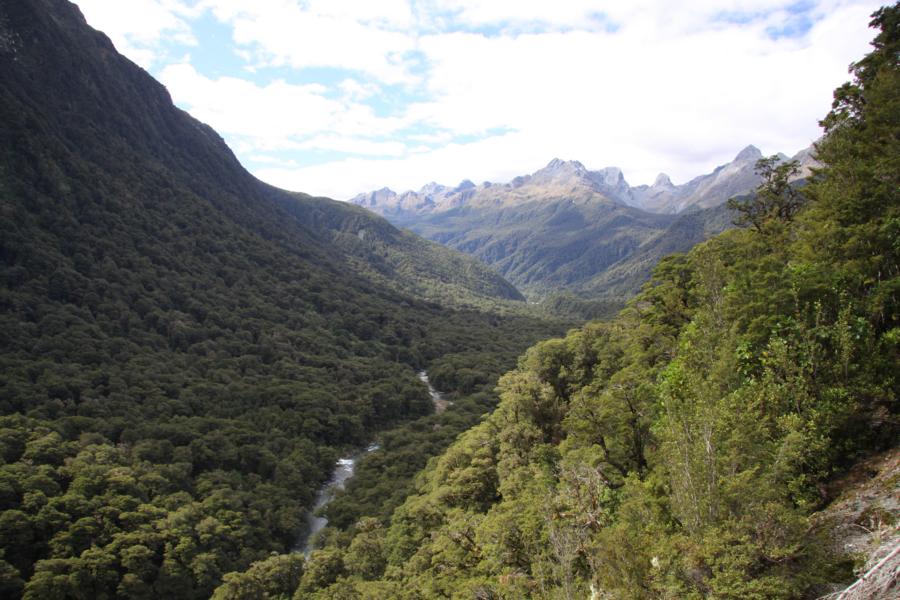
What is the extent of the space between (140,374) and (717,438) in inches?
4824

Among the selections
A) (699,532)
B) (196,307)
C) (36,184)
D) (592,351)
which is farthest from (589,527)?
(36,184)

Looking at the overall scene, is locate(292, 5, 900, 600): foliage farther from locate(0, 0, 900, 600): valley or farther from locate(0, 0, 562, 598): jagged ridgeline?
locate(0, 0, 562, 598): jagged ridgeline

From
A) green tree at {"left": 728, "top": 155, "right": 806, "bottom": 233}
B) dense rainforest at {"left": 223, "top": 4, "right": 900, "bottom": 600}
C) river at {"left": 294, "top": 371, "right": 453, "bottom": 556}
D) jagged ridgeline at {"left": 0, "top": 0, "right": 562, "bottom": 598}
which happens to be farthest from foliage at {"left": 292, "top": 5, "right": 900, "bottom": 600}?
jagged ridgeline at {"left": 0, "top": 0, "right": 562, "bottom": 598}

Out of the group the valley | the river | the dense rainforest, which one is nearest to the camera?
the dense rainforest

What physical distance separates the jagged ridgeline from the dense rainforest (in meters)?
23.0

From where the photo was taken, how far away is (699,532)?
1900cm

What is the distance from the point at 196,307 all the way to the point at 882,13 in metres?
167

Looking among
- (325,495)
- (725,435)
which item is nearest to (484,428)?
(325,495)

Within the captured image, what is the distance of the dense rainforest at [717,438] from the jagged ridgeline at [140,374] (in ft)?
75.4

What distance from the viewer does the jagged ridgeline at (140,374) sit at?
202 feet

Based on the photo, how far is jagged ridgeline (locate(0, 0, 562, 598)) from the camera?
61.5 m

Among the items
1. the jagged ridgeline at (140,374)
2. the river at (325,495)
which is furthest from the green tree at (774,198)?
the jagged ridgeline at (140,374)

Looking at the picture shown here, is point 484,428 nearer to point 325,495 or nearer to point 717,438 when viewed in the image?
point 325,495

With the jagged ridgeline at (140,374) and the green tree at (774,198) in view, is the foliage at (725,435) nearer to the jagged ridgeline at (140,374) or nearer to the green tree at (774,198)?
the green tree at (774,198)
